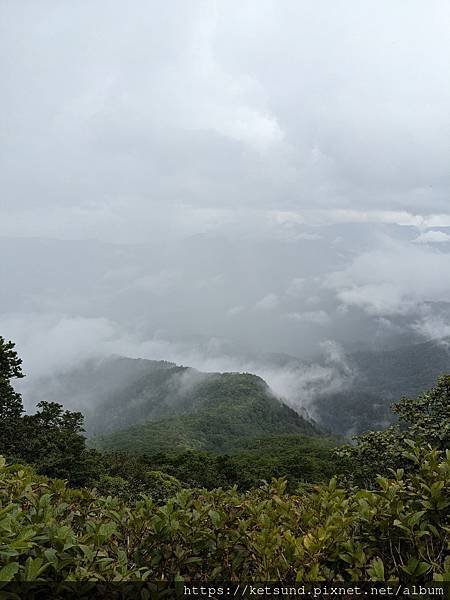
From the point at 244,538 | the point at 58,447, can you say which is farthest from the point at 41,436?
the point at 244,538

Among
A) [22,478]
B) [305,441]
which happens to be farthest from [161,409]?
[22,478]

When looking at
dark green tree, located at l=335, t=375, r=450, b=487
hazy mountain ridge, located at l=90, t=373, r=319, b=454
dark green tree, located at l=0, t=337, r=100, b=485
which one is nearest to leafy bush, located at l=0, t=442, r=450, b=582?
dark green tree, located at l=335, t=375, r=450, b=487

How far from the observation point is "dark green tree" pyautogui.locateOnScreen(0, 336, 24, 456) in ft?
57.4

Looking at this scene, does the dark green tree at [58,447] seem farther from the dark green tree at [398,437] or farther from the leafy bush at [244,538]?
the leafy bush at [244,538]

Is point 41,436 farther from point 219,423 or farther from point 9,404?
point 219,423

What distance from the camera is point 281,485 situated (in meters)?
3.96

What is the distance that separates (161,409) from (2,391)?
15997 cm

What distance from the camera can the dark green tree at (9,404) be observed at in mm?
17484

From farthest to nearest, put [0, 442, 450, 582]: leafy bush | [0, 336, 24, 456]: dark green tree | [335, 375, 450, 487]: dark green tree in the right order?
[0, 336, 24, 456]: dark green tree
[335, 375, 450, 487]: dark green tree
[0, 442, 450, 582]: leafy bush

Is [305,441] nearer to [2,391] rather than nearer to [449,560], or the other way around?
[2,391]

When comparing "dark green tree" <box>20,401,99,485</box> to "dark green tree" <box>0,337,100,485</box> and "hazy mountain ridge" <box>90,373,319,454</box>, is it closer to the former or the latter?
"dark green tree" <box>0,337,100,485</box>

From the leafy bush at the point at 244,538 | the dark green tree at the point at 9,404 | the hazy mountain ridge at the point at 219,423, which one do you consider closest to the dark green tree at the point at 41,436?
the dark green tree at the point at 9,404

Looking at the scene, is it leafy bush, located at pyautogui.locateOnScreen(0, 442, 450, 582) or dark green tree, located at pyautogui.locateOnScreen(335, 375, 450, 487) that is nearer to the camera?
leafy bush, located at pyautogui.locateOnScreen(0, 442, 450, 582)

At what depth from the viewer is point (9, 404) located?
18.4m
